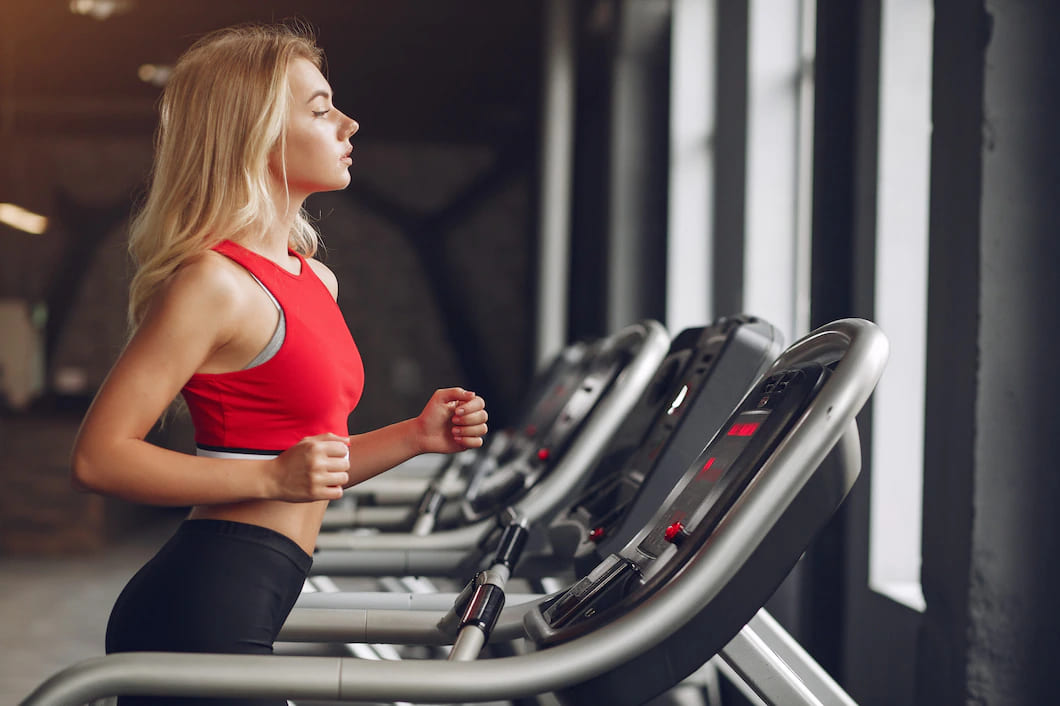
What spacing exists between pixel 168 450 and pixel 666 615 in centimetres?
50

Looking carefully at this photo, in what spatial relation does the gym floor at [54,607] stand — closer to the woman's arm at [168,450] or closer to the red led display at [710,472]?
the woman's arm at [168,450]

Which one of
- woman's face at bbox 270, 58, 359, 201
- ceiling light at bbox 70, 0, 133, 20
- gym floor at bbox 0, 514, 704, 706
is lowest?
gym floor at bbox 0, 514, 704, 706

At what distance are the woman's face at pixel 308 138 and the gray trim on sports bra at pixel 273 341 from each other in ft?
0.49

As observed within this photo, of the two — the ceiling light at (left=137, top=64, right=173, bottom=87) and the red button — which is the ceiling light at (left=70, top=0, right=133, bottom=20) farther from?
the red button

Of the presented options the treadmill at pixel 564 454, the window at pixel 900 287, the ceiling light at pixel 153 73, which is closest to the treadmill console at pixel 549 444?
the treadmill at pixel 564 454

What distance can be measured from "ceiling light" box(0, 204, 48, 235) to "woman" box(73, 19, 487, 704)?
711 centimetres

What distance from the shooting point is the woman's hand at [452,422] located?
4.12 feet

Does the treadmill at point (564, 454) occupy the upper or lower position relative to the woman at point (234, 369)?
lower

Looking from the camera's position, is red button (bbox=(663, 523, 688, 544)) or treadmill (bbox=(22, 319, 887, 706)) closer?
treadmill (bbox=(22, 319, 887, 706))

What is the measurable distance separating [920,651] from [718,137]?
8.11ft

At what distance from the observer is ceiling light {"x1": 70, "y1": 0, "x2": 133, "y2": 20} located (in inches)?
268

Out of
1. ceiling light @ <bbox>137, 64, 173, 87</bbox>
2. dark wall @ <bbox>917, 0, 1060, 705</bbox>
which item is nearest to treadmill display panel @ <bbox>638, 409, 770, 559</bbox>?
dark wall @ <bbox>917, 0, 1060, 705</bbox>

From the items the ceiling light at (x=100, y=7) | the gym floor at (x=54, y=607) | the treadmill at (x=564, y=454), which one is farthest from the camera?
the ceiling light at (x=100, y=7)

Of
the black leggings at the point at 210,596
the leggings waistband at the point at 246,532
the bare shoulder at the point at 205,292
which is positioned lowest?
the black leggings at the point at 210,596
